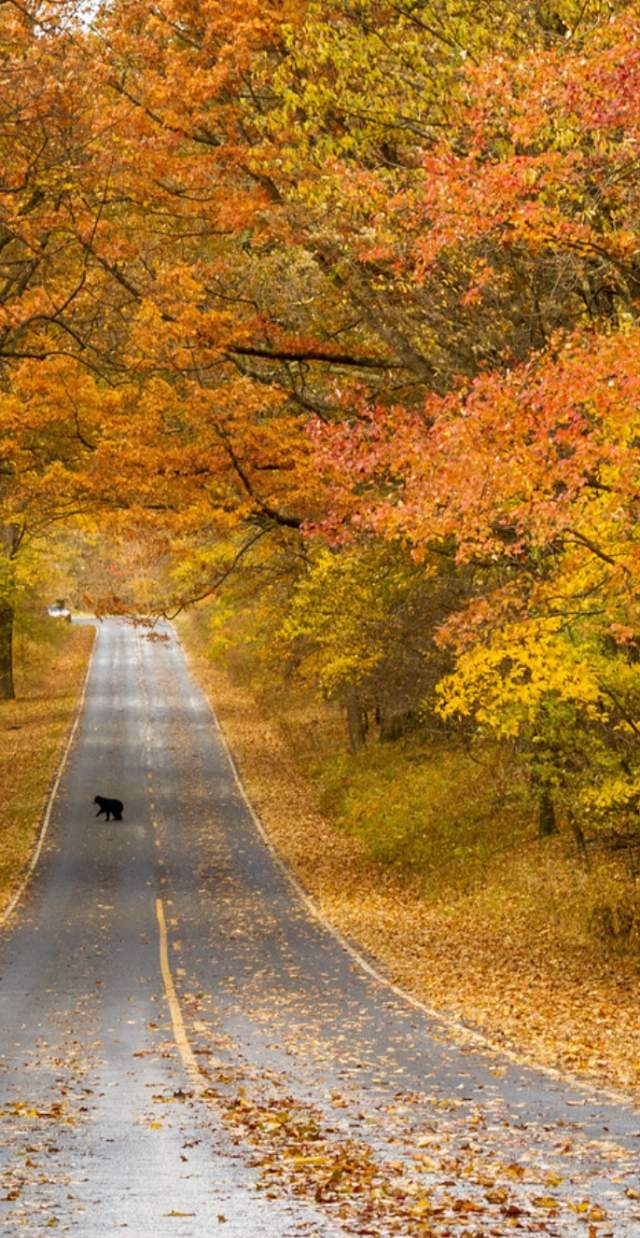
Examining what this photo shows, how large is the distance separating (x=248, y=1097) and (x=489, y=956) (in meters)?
8.78

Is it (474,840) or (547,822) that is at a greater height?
(547,822)

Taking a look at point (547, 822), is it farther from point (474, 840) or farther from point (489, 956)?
point (489, 956)

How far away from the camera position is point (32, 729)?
51.6 metres

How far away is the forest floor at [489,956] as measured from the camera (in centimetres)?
1526

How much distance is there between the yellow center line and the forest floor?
298 cm

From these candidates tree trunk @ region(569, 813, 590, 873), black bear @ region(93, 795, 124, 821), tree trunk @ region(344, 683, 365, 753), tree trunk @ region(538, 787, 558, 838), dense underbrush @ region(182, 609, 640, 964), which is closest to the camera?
dense underbrush @ region(182, 609, 640, 964)

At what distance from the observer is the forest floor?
50.1 ft

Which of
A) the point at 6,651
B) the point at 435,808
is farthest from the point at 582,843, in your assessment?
the point at 6,651

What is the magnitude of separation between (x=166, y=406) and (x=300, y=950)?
871cm

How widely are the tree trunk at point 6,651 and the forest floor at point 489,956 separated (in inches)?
735

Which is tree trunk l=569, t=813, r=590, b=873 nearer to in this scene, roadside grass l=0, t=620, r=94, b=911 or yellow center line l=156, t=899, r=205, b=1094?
yellow center line l=156, t=899, r=205, b=1094

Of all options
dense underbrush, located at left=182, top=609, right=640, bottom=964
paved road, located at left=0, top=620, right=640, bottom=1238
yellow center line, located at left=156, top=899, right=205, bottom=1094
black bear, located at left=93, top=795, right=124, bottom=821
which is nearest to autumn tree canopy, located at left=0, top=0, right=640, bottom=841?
dense underbrush, located at left=182, top=609, right=640, bottom=964

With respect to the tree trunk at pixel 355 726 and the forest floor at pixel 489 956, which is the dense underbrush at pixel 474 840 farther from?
the tree trunk at pixel 355 726

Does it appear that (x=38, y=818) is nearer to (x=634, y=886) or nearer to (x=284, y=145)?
(x=634, y=886)
